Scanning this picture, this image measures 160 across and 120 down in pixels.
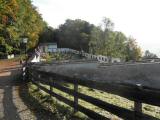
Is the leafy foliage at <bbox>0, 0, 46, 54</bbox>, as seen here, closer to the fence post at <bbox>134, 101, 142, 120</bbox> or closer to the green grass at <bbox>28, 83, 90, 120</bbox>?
the green grass at <bbox>28, 83, 90, 120</bbox>

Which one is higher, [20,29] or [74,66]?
[20,29]

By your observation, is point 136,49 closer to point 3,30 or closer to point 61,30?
point 61,30

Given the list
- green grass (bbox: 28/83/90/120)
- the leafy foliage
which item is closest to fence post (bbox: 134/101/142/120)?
green grass (bbox: 28/83/90/120)

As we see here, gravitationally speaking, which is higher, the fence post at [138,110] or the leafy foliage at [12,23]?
the leafy foliage at [12,23]

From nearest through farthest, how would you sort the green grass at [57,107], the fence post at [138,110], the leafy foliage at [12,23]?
the fence post at [138,110], the green grass at [57,107], the leafy foliage at [12,23]

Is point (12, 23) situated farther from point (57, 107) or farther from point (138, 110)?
point (138, 110)

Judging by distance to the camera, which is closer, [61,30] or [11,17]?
[11,17]

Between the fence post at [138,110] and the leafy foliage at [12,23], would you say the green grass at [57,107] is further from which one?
the leafy foliage at [12,23]

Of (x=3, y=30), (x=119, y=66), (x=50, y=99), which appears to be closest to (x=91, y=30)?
(x=3, y=30)

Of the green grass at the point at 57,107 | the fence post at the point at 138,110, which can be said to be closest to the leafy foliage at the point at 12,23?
the green grass at the point at 57,107

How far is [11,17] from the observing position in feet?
197

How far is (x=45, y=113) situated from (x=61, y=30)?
346 feet

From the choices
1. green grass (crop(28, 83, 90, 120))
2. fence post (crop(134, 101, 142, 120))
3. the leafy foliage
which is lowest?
green grass (crop(28, 83, 90, 120))

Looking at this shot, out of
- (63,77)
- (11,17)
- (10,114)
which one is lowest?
(10,114)
